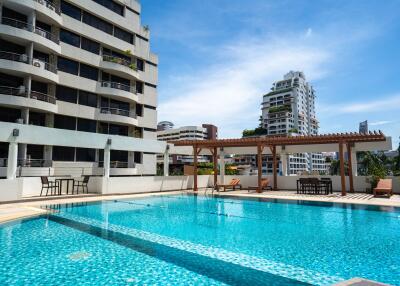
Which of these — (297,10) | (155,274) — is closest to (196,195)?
(297,10)

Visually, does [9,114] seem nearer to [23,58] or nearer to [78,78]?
[23,58]

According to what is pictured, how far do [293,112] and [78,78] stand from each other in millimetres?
114294

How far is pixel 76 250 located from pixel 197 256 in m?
3.07

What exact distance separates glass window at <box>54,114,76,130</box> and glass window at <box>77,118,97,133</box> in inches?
23.7

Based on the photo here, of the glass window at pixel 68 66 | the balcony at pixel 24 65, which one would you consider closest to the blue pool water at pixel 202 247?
the balcony at pixel 24 65

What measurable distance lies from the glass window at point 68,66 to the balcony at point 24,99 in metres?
3.36

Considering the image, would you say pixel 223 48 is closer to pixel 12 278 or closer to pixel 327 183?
pixel 327 183

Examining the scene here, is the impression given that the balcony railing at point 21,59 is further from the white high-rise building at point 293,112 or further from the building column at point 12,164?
the white high-rise building at point 293,112

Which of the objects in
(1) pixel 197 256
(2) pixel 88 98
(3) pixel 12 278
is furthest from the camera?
(2) pixel 88 98

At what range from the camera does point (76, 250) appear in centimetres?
721

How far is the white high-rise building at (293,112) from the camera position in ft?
406

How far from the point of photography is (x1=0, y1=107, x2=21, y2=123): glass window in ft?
73.1

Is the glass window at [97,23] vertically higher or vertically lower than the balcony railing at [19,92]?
higher

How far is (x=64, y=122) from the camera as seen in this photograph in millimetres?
25844
